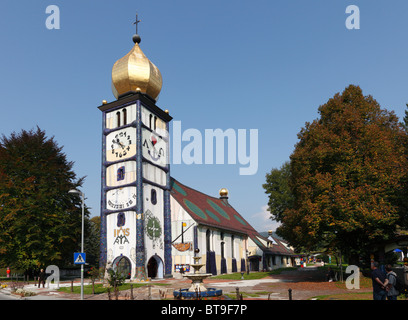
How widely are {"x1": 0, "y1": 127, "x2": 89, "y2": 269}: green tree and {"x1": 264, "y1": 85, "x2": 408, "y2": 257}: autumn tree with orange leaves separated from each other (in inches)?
976

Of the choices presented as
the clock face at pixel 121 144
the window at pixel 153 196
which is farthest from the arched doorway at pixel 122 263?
the clock face at pixel 121 144

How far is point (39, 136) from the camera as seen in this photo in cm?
4206

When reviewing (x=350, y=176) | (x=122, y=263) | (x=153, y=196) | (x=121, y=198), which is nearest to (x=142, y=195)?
(x=121, y=198)

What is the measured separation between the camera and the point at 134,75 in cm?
3806

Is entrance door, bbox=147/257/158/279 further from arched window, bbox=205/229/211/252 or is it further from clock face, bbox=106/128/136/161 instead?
clock face, bbox=106/128/136/161

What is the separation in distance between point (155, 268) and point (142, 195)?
26.2 ft

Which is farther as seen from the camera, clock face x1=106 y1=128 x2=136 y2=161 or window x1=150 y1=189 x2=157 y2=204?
window x1=150 y1=189 x2=157 y2=204

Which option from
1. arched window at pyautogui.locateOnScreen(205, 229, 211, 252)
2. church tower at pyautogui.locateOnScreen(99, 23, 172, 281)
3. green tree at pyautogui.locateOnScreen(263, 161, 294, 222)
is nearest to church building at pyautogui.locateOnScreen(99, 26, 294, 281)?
church tower at pyautogui.locateOnScreen(99, 23, 172, 281)

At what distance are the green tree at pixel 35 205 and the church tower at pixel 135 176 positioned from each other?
20.2ft

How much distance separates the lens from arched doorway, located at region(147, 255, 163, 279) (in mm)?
36094

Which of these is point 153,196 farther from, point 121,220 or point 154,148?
point 154,148

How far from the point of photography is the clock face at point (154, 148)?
37.1m
